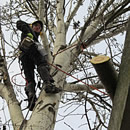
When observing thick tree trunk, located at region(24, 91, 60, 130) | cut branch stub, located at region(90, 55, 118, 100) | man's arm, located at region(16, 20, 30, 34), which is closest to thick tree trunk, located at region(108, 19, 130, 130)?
cut branch stub, located at region(90, 55, 118, 100)

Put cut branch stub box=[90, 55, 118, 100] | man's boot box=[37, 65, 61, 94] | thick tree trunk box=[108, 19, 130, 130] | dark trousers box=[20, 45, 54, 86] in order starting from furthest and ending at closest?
dark trousers box=[20, 45, 54, 86]
man's boot box=[37, 65, 61, 94]
cut branch stub box=[90, 55, 118, 100]
thick tree trunk box=[108, 19, 130, 130]

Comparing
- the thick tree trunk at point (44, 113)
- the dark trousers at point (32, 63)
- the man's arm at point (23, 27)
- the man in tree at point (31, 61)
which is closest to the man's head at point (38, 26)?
the man in tree at point (31, 61)

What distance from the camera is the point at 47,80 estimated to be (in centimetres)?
238

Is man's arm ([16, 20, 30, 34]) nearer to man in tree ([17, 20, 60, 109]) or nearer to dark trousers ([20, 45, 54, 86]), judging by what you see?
man in tree ([17, 20, 60, 109])

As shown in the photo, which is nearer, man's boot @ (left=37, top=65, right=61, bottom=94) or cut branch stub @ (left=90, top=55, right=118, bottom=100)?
cut branch stub @ (left=90, top=55, right=118, bottom=100)

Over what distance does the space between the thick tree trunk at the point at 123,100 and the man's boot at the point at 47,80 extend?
1.05 metres

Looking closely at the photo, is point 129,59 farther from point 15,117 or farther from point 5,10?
point 5,10

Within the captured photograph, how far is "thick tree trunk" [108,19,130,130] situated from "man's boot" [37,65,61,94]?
105cm

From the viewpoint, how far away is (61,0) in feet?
13.4

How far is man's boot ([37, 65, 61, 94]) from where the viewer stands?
2.24 metres

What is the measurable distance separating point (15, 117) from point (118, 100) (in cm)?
129

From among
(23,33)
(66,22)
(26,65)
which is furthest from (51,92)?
(66,22)

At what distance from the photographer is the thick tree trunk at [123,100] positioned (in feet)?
3.65

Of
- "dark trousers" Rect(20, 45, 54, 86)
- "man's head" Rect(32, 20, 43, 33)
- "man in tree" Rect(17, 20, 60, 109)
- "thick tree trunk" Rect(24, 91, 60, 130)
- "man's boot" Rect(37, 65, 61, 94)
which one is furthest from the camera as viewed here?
"man's head" Rect(32, 20, 43, 33)
